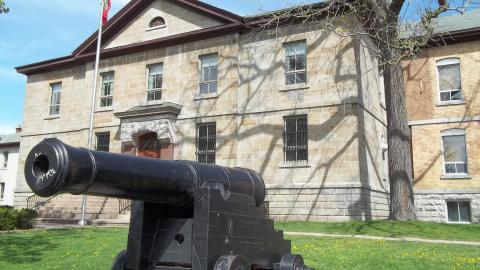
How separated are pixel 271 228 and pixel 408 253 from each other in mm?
5183

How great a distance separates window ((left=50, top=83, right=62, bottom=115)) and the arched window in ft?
22.3

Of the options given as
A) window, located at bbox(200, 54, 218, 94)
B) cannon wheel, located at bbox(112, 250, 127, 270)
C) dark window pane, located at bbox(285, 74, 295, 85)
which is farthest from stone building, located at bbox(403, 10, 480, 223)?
cannon wheel, located at bbox(112, 250, 127, 270)

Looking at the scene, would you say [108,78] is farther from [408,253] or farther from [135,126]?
[408,253]

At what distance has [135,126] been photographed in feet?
70.3

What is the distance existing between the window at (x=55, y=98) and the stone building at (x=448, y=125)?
17972 mm

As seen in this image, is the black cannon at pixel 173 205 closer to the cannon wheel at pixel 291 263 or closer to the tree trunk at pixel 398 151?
the cannon wheel at pixel 291 263

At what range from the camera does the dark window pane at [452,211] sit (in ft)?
67.7

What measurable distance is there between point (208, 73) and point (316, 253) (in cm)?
1301

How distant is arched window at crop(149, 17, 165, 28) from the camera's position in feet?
74.9

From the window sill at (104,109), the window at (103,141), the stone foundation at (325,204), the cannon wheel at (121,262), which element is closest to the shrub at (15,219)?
the window at (103,141)

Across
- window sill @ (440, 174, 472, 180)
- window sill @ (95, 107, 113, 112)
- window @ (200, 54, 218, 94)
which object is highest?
window @ (200, 54, 218, 94)

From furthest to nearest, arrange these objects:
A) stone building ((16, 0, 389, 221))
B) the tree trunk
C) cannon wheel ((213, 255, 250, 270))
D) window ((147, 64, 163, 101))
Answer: window ((147, 64, 163, 101)) < stone building ((16, 0, 389, 221)) < the tree trunk < cannon wheel ((213, 255, 250, 270))

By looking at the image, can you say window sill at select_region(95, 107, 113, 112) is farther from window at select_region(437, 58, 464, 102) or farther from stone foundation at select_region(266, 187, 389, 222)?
window at select_region(437, 58, 464, 102)

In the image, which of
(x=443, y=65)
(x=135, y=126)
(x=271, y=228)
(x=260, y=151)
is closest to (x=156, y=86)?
(x=135, y=126)
